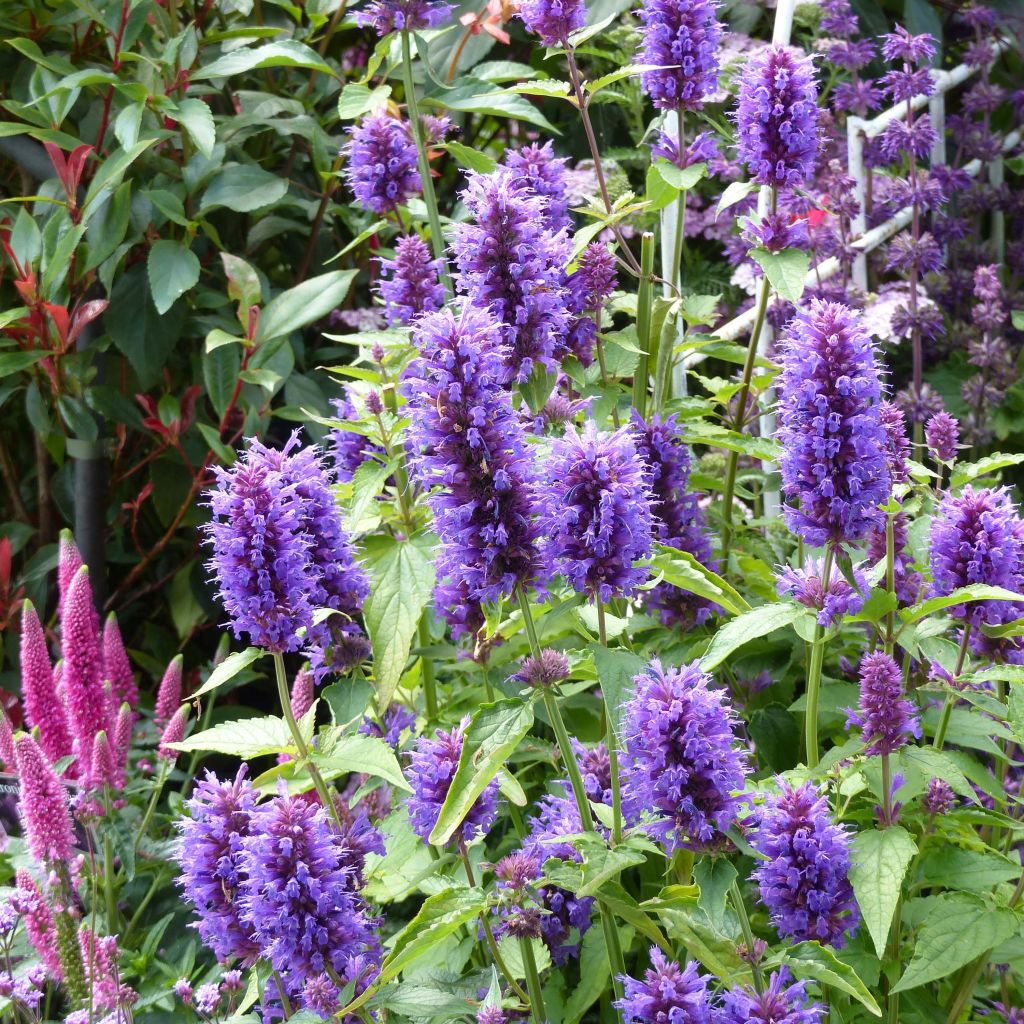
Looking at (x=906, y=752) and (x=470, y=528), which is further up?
(x=470, y=528)

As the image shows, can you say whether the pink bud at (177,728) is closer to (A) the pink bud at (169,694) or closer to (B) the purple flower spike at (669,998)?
(A) the pink bud at (169,694)

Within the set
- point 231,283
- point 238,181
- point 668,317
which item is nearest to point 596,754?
point 668,317

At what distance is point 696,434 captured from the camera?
83.0 inches

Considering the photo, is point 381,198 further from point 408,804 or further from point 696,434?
point 408,804

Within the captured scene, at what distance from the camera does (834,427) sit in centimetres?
161

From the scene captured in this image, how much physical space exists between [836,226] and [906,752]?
193 cm

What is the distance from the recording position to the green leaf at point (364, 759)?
157cm

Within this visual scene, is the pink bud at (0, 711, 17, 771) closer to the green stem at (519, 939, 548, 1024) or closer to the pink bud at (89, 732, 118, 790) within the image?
the pink bud at (89, 732, 118, 790)

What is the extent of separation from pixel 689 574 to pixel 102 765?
1175 millimetres

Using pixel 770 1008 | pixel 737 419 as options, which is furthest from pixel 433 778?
pixel 737 419

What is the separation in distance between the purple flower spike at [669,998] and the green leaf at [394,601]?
1.67 feet

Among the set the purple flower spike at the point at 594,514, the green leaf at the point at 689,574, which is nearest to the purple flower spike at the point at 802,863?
the green leaf at the point at 689,574

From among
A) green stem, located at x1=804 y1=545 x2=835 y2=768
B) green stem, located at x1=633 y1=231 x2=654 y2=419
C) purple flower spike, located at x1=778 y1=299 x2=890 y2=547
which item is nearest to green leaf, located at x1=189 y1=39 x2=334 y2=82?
green stem, located at x1=633 y1=231 x2=654 y2=419

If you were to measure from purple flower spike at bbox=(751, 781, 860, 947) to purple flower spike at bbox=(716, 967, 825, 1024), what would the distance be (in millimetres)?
155
